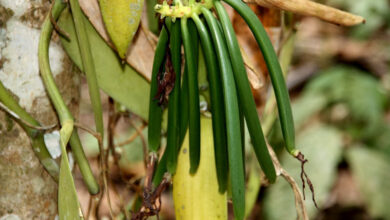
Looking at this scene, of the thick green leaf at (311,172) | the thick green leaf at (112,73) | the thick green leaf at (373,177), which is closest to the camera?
the thick green leaf at (112,73)

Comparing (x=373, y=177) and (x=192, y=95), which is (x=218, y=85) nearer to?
(x=192, y=95)

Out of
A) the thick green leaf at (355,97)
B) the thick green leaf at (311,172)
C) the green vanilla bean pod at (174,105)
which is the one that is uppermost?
the green vanilla bean pod at (174,105)

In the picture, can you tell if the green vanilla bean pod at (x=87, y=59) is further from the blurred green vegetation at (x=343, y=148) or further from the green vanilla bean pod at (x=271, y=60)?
the blurred green vegetation at (x=343, y=148)

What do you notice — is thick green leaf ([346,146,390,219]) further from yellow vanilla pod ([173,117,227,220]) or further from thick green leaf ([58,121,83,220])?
thick green leaf ([58,121,83,220])

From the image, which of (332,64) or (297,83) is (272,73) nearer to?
(297,83)

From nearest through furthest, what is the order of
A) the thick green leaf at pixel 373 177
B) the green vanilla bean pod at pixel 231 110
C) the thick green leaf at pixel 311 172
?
the green vanilla bean pod at pixel 231 110 → the thick green leaf at pixel 311 172 → the thick green leaf at pixel 373 177

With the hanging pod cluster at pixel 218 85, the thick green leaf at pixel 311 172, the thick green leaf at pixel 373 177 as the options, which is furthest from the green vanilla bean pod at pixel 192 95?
the thick green leaf at pixel 373 177
